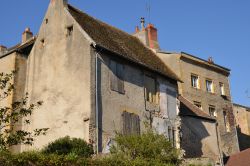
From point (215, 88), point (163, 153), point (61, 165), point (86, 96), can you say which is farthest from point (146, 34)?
point (61, 165)

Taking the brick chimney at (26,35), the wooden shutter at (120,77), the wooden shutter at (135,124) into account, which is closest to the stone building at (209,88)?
the wooden shutter at (120,77)

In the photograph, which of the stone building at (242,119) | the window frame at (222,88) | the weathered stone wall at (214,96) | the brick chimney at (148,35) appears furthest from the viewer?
the stone building at (242,119)

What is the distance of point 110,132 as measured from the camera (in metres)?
21.1

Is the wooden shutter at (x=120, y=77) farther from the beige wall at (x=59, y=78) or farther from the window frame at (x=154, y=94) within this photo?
the window frame at (x=154, y=94)

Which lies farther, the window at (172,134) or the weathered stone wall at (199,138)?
the weathered stone wall at (199,138)

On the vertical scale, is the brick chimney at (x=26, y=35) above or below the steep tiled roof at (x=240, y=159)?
above

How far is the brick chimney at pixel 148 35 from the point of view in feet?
100

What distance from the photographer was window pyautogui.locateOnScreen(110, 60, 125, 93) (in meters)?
22.2

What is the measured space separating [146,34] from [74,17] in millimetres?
8302

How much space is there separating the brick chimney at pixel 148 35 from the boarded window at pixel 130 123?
29.6 feet

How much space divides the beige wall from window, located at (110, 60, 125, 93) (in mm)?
1488

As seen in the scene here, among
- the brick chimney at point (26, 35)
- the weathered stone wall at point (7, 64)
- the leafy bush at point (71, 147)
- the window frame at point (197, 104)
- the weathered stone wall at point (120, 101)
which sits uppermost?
the brick chimney at point (26, 35)

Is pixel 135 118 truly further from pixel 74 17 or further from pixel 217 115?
pixel 217 115

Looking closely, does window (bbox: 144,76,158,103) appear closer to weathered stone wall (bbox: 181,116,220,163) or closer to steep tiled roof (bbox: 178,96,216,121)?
steep tiled roof (bbox: 178,96,216,121)
